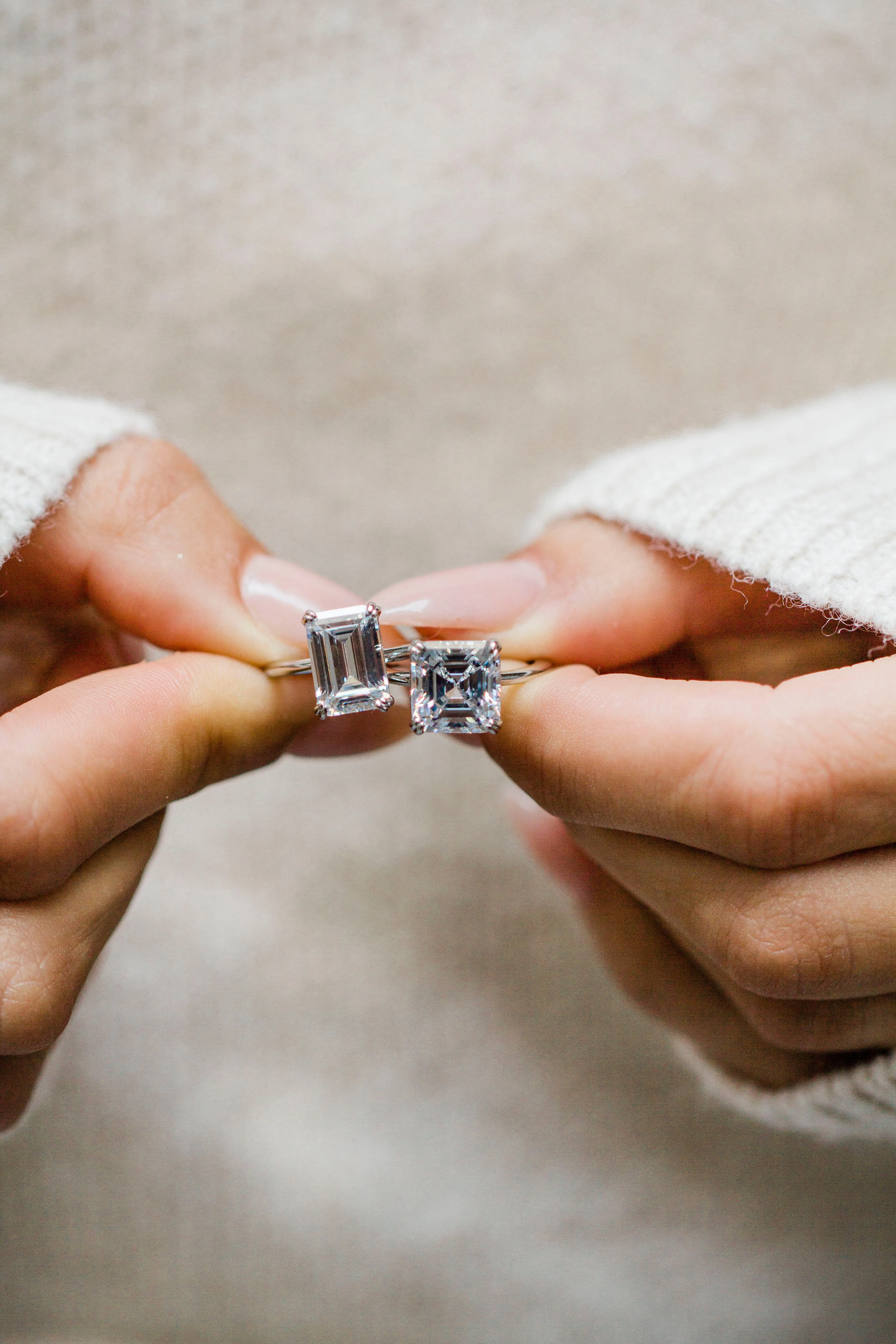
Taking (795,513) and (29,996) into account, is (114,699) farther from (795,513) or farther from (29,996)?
(795,513)

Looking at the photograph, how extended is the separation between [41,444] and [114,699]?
6.2 inches

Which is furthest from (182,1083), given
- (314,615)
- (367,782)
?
(314,615)

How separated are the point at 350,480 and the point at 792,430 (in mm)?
376

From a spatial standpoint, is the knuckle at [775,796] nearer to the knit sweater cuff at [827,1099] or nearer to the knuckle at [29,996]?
the knit sweater cuff at [827,1099]

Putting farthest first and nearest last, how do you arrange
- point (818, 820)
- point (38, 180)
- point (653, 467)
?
point (38, 180), point (653, 467), point (818, 820)

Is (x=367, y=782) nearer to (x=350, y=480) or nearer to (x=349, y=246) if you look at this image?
(x=350, y=480)

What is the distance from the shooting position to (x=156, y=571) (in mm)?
490

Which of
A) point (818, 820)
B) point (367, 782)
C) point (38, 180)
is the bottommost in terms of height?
point (818, 820)

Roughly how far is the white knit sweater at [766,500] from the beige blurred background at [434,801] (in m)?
0.20

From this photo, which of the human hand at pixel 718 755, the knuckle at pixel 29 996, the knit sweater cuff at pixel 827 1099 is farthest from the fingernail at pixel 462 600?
the knit sweater cuff at pixel 827 1099

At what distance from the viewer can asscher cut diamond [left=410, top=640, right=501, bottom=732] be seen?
1.45 feet

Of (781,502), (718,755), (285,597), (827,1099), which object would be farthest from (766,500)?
(827,1099)

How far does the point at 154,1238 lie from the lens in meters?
0.78

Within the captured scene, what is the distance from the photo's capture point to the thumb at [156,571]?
0.49 metres
